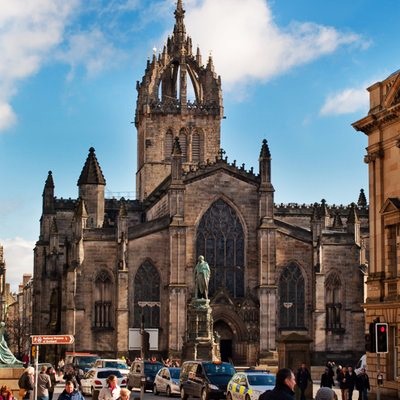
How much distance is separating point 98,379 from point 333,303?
3270 centimetres

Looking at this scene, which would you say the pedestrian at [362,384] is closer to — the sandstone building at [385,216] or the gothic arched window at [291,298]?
the sandstone building at [385,216]

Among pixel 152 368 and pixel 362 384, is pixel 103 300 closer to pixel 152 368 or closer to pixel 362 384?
pixel 152 368

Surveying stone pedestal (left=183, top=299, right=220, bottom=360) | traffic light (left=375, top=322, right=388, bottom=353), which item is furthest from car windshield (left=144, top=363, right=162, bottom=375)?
traffic light (left=375, top=322, right=388, bottom=353)

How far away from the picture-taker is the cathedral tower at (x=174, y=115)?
85562 millimetres

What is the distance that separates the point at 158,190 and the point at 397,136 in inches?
1653

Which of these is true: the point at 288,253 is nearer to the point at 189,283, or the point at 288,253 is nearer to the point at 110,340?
the point at 189,283

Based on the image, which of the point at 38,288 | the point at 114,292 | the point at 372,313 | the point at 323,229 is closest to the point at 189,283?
the point at 114,292

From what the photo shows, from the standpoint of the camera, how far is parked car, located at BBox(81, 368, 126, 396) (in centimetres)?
3871

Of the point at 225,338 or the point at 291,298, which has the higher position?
the point at 291,298

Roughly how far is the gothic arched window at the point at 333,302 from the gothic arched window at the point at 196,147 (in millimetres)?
19997

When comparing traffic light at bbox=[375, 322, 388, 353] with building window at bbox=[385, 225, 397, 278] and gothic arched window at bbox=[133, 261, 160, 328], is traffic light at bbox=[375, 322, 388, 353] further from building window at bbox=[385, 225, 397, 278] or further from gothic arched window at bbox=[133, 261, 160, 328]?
gothic arched window at bbox=[133, 261, 160, 328]

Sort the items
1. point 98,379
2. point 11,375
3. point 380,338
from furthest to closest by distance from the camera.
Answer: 1. point 98,379
2. point 11,375
3. point 380,338

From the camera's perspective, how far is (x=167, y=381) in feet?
136

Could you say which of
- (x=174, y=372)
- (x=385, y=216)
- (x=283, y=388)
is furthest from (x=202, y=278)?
(x=283, y=388)
